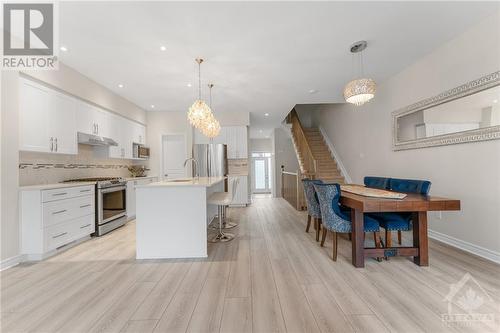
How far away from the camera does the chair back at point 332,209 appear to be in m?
2.54

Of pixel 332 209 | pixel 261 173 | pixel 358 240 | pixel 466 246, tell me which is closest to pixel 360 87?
pixel 332 209

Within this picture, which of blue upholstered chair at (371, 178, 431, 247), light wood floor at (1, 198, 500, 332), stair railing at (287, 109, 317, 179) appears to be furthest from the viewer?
stair railing at (287, 109, 317, 179)

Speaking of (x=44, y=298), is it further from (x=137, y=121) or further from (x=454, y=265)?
(x=137, y=121)

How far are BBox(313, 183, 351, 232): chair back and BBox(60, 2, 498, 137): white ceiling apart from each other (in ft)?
6.48

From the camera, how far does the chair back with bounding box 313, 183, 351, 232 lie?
2.54m

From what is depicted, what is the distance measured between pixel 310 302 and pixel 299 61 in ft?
10.8

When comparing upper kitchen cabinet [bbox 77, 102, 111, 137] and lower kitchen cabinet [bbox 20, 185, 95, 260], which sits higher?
upper kitchen cabinet [bbox 77, 102, 111, 137]

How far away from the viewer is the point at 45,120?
3137 mm

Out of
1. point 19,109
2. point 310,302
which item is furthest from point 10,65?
point 310,302

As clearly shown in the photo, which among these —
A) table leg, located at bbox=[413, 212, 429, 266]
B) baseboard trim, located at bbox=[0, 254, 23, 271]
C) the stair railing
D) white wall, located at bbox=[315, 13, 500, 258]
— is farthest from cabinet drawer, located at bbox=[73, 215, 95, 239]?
white wall, located at bbox=[315, 13, 500, 258]

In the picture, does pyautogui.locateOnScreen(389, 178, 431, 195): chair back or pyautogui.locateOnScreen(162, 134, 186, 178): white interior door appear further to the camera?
pyautogui.locateOnScreen(162, 134, 186, 178): white interior door

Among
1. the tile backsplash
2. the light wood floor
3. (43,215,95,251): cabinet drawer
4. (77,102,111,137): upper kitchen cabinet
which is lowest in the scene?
the light wood floor

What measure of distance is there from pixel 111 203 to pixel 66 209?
0.96m

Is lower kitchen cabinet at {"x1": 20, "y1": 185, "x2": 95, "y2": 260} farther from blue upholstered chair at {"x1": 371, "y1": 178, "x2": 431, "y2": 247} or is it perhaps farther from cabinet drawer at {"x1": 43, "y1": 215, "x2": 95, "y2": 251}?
blue upholstered chair at {"x1": 371, "y1": 178, "x2": 431, "y2": 247}
